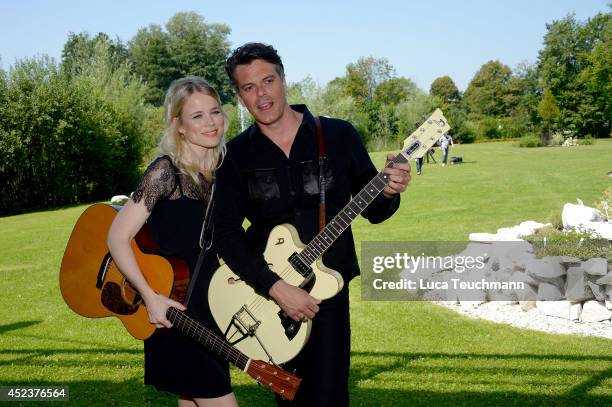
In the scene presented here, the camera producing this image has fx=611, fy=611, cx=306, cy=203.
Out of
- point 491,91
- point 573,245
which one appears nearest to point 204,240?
point 573,245

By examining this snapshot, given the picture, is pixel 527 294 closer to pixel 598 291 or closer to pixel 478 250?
pixel 598 291

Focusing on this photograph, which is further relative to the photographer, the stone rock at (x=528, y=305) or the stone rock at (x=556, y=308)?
the stone rock at (x=528, y=305)

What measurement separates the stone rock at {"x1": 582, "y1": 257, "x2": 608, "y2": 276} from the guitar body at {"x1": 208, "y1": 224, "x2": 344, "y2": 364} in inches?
240

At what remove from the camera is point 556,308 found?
8117 millimetres

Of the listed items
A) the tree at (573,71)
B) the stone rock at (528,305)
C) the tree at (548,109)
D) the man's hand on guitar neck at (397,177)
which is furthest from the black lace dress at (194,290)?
the tree at (573,71)

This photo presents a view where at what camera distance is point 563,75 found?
7481 centimetres

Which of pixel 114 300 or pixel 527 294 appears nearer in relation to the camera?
pixel 114 300

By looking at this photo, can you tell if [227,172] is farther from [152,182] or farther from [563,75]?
[563,75]

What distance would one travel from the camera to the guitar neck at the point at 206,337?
3.16 m

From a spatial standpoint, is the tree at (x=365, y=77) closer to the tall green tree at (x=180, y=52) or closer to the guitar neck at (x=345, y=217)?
the tall green tree at (x=180, y=52)

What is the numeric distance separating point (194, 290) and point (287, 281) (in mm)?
536

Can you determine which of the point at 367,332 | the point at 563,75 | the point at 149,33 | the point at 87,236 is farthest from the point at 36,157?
the point at 149,33

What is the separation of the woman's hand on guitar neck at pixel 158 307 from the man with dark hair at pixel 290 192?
38cm

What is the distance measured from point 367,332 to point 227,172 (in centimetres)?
538
